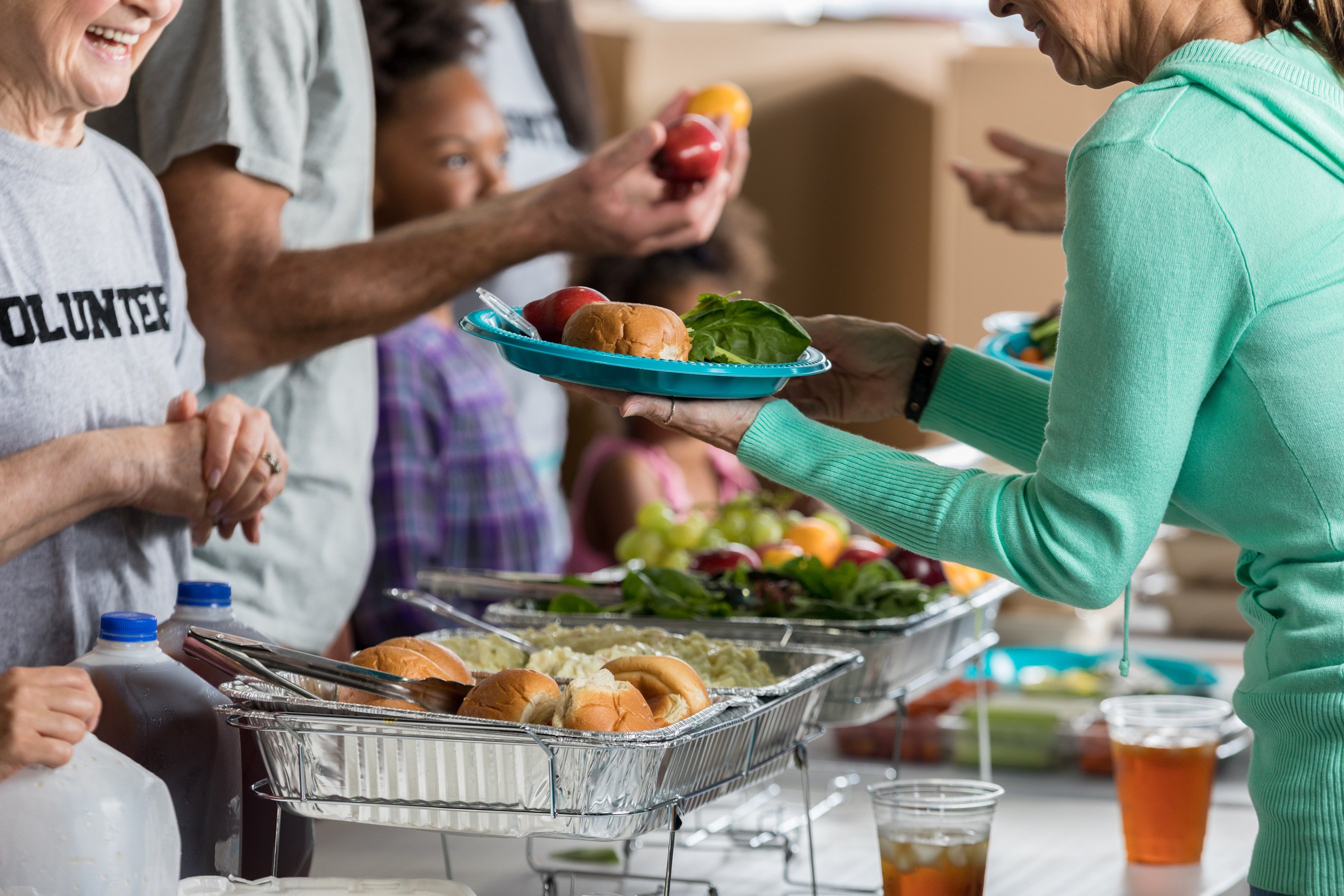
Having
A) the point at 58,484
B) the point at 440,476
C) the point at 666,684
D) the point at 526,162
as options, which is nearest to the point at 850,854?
the point at 666,684

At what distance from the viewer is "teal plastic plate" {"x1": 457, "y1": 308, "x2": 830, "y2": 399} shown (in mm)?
1102

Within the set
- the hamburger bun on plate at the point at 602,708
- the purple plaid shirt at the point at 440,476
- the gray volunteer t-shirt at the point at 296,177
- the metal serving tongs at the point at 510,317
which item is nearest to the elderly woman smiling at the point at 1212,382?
the metal serving tongs at the point at 510,317

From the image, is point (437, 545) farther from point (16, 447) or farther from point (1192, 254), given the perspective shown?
point (1192, 254)

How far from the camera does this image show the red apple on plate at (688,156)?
1740 mm

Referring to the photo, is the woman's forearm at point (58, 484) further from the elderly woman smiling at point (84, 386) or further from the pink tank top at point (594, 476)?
the pink tank top at point (594, 476)

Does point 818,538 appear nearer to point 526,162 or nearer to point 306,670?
point 306,670

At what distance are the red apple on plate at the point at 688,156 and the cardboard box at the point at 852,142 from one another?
108 inches

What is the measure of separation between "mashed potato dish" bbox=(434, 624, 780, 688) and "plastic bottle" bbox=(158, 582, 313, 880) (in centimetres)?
21

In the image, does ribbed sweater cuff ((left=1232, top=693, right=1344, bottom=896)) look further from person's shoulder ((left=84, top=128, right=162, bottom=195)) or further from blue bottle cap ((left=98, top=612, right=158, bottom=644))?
person's shoulder ((left=84, top=128, right=162, bottom=195))

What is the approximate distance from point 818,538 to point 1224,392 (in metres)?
1.23

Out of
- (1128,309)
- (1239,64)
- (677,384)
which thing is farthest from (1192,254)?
(677,384)

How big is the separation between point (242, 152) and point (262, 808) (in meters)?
0.74

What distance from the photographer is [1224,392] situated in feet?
3.41

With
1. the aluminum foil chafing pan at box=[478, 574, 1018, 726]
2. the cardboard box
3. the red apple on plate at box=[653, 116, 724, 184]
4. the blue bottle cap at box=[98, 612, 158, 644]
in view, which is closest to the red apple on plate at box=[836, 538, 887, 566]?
the aluminum foil chafing pan at box=[478, 574, 1018, 726]
